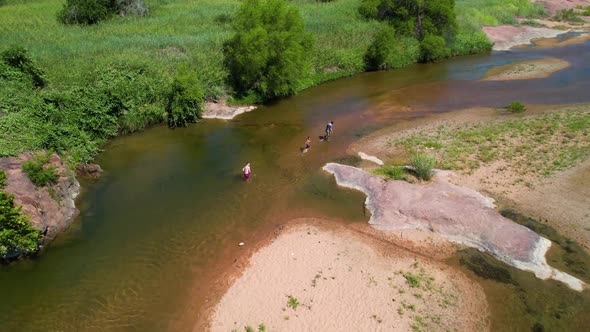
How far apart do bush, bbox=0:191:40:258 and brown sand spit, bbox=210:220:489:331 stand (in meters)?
11.4

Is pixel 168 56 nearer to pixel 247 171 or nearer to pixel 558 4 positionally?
pixel 247 171

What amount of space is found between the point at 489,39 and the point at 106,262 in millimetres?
74067

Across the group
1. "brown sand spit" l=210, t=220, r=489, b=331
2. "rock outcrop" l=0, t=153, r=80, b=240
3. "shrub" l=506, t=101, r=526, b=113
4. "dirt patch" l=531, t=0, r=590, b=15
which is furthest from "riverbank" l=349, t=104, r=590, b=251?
"dirt patch" l=531, t=0, r=590, b=15

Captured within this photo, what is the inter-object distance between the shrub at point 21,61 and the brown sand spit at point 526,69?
5426cm

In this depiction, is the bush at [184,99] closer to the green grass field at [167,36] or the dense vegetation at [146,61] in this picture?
the dense vegetation at [146,61]

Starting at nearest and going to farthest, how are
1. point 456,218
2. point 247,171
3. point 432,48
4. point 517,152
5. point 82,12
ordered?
point 456,218 → point 247,171 → point 517,152 → point 82,12 → point 432,48

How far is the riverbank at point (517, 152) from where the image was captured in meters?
25.5

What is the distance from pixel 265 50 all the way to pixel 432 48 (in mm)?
32181

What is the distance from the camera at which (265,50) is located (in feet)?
136

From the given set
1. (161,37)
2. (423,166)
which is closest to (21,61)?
(161,37)

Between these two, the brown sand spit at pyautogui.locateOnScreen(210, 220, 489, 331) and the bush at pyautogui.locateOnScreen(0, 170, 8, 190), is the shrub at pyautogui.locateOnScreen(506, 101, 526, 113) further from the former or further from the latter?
the bush at pyautogui.locateOnScreen(0, 170, 8, 190)

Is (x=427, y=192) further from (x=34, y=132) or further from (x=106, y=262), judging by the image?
(x=34, y=132)

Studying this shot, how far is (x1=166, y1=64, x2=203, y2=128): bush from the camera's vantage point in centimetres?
3799

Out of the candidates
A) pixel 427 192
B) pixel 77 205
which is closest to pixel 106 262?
pixel 77 205
